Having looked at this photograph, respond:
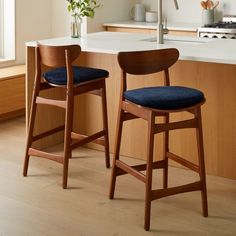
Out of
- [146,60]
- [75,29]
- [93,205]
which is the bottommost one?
[93,205]

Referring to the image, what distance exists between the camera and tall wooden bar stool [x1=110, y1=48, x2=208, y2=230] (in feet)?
9.58

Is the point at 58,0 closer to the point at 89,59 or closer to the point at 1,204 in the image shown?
the point at 89,59

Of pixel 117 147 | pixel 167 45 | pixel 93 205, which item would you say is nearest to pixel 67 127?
pixel 117 147

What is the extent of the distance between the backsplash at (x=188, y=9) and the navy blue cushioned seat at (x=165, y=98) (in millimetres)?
3065

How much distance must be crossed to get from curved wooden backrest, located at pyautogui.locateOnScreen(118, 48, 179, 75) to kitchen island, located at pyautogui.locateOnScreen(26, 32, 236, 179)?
14cm

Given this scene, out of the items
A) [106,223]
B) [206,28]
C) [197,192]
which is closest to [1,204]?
[106,223]

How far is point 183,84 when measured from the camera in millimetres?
3781

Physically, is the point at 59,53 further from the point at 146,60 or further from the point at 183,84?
the point at 183,84

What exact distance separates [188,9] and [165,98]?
3.46 metres

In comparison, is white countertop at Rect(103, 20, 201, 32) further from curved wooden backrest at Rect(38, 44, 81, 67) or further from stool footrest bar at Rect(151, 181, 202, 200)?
stool footrest bar at Rect(151, 181, 202, 200)

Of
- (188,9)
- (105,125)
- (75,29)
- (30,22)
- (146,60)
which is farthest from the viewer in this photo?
(188,9)

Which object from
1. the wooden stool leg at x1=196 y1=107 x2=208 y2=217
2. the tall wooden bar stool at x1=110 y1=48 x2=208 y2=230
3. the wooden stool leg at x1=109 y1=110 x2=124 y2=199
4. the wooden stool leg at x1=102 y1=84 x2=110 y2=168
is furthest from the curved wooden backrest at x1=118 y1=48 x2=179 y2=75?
the wooden stool leg at x1=102 y1=84 x2=110 y2=168

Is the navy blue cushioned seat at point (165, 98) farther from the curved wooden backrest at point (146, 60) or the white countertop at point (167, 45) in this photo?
the white countertop at point (167, 45)

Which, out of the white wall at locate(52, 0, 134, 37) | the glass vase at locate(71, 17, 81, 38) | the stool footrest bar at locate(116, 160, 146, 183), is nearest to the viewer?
the stool footrest bar at locate(116, 160, 146, 183)
